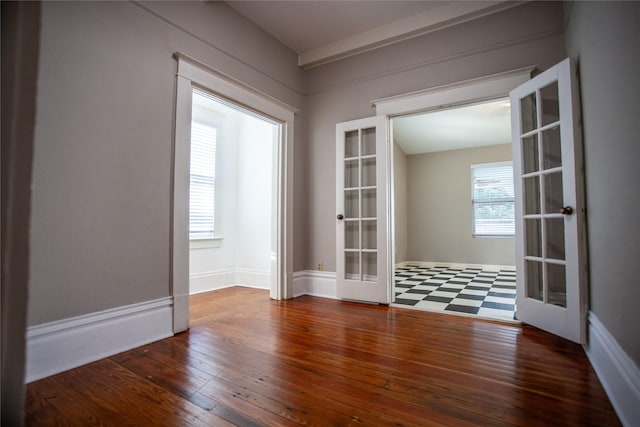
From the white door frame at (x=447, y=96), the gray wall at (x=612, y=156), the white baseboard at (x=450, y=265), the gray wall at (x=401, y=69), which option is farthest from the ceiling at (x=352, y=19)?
the white baseboard at (x=450, y=265)

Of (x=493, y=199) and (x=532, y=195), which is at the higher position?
(x=493, y=199)

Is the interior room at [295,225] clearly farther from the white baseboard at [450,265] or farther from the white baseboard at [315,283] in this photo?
the white baseboard at [450,265]

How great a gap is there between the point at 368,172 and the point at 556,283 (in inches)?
76.0

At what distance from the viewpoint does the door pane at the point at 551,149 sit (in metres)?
2.45

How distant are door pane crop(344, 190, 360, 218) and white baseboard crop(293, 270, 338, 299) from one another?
0.71 metres

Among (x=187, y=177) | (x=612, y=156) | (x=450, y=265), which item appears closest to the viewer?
(x=612, y=156)

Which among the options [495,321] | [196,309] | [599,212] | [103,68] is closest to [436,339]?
[495,321]

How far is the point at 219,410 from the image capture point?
54.4 inches

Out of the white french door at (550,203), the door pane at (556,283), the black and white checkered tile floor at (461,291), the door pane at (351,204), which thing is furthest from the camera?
the door pane at (351,204)

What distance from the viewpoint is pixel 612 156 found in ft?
5.18

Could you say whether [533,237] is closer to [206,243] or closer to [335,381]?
[335,381]

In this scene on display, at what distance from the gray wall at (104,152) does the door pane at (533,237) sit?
280cm

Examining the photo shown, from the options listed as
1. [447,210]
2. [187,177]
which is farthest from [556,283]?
[447,210]

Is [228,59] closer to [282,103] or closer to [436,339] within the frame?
[282,103]
